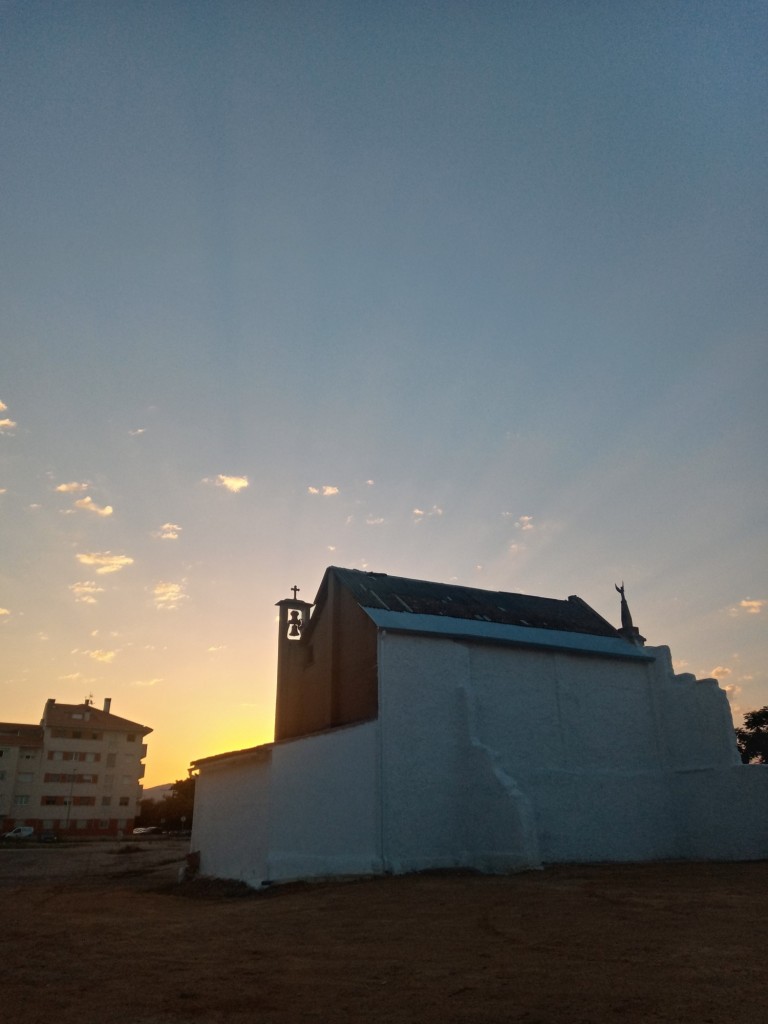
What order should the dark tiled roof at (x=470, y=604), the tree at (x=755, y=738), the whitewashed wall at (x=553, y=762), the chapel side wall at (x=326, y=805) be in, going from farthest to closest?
the tree at (x=755, y=738), the dark tiled roof at (x=470, y=604), the whitewashed wall at (x=553, y=762), the chapel side wall at (x=326, y=805)

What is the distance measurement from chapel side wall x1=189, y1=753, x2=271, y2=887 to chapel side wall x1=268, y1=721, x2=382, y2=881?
0.68 m

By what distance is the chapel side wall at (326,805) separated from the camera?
19.3 meters

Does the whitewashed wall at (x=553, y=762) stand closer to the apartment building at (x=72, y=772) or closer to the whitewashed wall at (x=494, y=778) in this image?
the whitewashed wall at (x=494, y=778)

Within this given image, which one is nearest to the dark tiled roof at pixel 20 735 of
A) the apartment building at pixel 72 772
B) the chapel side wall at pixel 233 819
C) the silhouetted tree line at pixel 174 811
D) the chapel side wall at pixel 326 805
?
the apartment building at pixel 72 772

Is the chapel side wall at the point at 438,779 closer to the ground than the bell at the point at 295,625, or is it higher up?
closer to the ground

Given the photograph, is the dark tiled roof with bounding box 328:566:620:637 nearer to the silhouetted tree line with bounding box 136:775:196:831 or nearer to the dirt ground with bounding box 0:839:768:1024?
the dirt ground with bounding box 0:839:768:1024

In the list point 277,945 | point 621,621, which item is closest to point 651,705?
point 621,621

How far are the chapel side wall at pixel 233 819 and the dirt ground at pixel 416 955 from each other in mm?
5033

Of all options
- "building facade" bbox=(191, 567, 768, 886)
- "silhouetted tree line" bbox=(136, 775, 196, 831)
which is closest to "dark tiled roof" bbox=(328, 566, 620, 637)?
"building facade" bbox=(191, 567, 768, 886)

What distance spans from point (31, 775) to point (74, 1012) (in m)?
73.2

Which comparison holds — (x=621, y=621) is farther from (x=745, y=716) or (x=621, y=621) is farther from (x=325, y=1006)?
(x=745, y=716)

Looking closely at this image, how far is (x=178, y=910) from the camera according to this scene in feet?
53.6

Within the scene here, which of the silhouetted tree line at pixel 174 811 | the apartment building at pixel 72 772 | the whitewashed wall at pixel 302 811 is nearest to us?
the whitewashed wall at pixel 302 811

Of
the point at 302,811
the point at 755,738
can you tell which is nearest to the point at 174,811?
the point at 755,738
